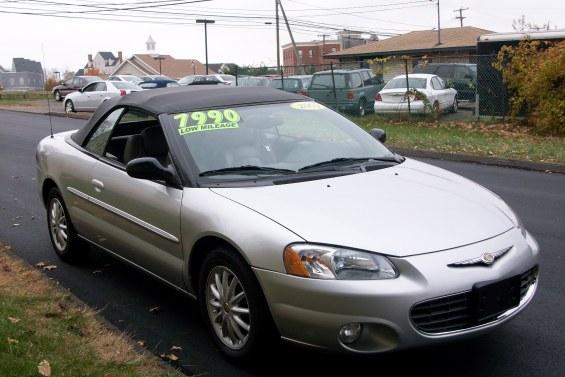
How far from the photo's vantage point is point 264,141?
15.1 feet

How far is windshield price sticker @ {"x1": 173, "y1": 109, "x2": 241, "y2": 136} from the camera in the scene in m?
4.57

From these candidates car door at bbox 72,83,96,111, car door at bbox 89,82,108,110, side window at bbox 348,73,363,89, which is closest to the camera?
side window at bbox 348,73,363,89

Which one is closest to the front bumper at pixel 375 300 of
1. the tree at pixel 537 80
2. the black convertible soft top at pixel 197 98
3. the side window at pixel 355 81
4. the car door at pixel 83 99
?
the black convertible soft top at pixel 197 98

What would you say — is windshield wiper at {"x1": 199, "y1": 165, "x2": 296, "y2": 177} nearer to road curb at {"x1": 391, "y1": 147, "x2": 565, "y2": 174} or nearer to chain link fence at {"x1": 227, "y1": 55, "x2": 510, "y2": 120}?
road curb at {"x1": 391, "y1": 147, "x2": 565, "y2": 174}

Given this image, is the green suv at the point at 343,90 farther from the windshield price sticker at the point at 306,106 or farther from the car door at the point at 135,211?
the car door at the point at 135,211

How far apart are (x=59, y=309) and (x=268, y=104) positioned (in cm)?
201

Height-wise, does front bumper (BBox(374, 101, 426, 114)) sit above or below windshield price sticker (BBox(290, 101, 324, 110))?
below

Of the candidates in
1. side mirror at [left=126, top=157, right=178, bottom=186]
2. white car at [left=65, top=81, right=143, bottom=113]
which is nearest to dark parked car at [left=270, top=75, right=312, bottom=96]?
white car at [left=65, top=81, right=143, bottom=113]

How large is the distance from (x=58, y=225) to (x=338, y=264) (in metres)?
3.52

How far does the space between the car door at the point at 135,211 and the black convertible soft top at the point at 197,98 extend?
4.0 inches

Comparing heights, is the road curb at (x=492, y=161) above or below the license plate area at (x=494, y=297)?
below

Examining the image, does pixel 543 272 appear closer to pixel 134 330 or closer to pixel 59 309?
pixel 134 330

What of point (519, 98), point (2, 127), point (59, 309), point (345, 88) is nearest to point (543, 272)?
point (59, 309)

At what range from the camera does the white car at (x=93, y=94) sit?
27562mm
